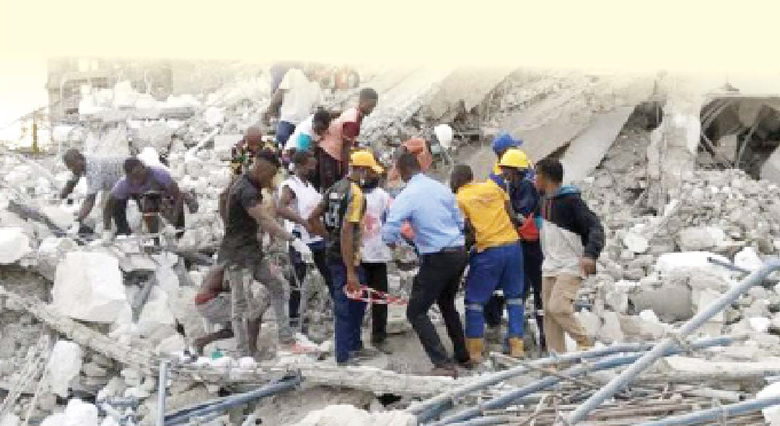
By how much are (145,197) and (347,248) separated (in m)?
2.66

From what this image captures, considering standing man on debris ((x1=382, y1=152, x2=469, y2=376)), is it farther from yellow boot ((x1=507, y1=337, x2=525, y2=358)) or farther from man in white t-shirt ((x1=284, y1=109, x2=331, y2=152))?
man in white t-shirt ((x1=284, y1=109, x2=331, y2=152))

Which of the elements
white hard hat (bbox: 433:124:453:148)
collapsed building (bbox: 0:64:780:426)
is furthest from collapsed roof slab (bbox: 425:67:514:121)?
white hard hat (bbox: 433:124:453:148)

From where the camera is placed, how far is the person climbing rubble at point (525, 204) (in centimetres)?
624

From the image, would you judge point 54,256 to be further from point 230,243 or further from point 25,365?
point 230,243

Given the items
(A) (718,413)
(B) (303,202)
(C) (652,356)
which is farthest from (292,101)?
(A) (718,413)

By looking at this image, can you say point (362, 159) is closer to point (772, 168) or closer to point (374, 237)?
point (374, 237)

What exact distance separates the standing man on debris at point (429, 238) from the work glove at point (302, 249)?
0.92 m

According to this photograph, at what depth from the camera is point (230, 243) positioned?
A: 6.12 metres

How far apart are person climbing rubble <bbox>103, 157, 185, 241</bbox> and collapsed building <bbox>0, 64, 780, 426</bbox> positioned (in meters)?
0.27

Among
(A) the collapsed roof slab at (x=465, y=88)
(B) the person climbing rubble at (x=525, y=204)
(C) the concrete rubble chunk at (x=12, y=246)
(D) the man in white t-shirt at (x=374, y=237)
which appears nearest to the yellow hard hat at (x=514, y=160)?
(B) the person climbing rubble at (x=525, y=204)

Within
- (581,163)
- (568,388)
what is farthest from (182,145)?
(568,388)

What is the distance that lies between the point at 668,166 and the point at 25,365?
6.92 m

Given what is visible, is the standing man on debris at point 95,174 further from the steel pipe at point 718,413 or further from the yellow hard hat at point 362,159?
the steel pipe at point 718,413

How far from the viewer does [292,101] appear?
28.2 ft
